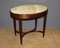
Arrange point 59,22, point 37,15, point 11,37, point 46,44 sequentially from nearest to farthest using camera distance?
point 37,15 → point 46,44 → point 11,37 → point 59,22

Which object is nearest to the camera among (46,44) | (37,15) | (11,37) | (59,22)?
(37,15)

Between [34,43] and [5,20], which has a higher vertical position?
[5,20]

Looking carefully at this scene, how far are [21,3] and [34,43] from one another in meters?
0.89

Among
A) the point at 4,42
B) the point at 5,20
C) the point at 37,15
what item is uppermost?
the point at 37,15

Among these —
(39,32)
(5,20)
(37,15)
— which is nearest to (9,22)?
(5,20)

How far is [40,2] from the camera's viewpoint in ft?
8.16

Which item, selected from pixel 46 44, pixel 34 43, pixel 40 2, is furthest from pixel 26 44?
pixel 40 2

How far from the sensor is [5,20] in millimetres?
2660

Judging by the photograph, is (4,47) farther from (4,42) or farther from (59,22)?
(59,22)

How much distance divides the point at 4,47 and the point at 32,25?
86 centimetres

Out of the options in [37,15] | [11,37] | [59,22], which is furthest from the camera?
[59,22]

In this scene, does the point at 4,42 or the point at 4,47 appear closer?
the point at 4,47

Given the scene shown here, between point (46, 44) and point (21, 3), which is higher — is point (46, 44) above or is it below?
below

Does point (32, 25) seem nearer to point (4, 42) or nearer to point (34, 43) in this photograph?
point (34, 43)
